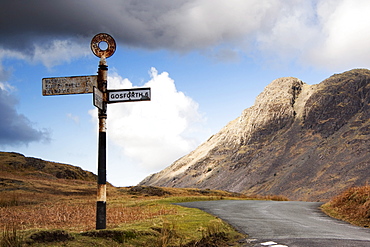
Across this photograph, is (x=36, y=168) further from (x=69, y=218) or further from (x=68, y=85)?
(x=68, y=85)

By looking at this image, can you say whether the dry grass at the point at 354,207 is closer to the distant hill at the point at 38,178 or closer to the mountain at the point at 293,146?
the distant hill at the point at 38,178

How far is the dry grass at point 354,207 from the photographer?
730 inches

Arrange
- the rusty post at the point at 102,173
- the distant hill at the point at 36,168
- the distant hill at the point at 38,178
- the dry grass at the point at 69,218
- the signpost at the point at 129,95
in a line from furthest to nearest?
the distant hill at the point at 36,168, the distant hill at the point at 38,178, the dry grass at the point at 69,218, the signpost at the point at 129,95, the rusty post at the point at 102,173

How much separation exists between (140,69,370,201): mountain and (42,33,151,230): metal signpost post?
88542 mm

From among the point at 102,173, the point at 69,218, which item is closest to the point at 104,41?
the point at 102,173

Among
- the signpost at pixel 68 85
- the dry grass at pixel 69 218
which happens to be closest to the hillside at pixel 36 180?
the dry grass at pixel 69 218

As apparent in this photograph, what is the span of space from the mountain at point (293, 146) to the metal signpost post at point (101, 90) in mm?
88542

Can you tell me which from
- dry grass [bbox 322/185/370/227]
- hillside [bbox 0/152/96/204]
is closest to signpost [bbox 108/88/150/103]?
dry grass [bbox 322/185/370/227]

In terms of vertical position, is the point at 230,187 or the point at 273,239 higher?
the point at 230,187

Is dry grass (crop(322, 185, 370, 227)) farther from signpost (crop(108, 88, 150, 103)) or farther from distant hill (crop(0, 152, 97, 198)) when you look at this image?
distant hill (crop(0, 152, 97, 198))

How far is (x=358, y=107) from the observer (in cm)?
13288

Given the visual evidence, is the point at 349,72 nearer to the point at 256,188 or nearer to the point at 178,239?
the point at 256,188

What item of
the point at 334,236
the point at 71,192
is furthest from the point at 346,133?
the point at 334,236

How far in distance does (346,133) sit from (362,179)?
30.5 m
